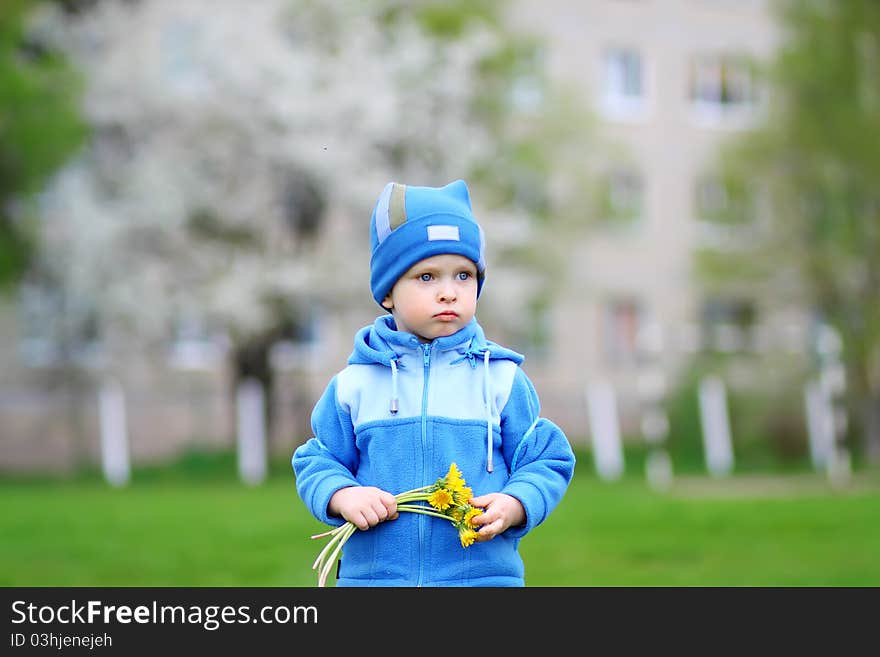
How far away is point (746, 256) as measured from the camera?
94.0 feet

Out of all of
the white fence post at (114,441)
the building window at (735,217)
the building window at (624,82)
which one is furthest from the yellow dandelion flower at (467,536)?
the building window at (624,82)

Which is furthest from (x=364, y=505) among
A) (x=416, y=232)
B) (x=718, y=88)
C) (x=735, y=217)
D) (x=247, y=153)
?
(x=718, y=88)

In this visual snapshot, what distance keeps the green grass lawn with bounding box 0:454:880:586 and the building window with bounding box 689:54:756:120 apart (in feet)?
72.1

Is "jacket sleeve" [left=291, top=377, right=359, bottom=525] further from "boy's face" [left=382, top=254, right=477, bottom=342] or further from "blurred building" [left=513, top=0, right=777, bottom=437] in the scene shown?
"blurred building" [left=513, top=0, right=777, bottom=437]

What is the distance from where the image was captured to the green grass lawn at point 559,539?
10.8m

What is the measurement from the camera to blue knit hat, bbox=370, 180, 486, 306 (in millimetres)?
3162

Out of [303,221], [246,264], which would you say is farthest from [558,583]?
[303,221]

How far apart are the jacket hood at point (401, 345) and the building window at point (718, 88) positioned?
122 feet

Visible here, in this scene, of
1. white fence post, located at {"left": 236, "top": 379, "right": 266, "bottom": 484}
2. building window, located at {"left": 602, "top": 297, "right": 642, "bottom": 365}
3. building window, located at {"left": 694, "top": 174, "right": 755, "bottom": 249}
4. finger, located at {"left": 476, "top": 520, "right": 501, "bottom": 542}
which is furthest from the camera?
building window, located at {"left": 602, "top": 297, "right": 642, "bottom": 365}

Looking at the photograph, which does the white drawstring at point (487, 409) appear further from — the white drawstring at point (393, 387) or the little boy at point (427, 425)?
the white drawstring at point (393, 387)

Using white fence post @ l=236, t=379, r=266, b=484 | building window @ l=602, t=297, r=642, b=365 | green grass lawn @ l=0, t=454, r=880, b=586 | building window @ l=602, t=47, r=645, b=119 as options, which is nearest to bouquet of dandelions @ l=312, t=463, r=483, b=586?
green grass lawn @ l=0, t=454, r=880, b=586

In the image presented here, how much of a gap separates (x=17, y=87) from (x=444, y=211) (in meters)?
18.9

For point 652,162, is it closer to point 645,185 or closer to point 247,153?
point 645,185

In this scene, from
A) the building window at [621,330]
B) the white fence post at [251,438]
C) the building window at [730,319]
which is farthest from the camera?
the building window at [621,330]
